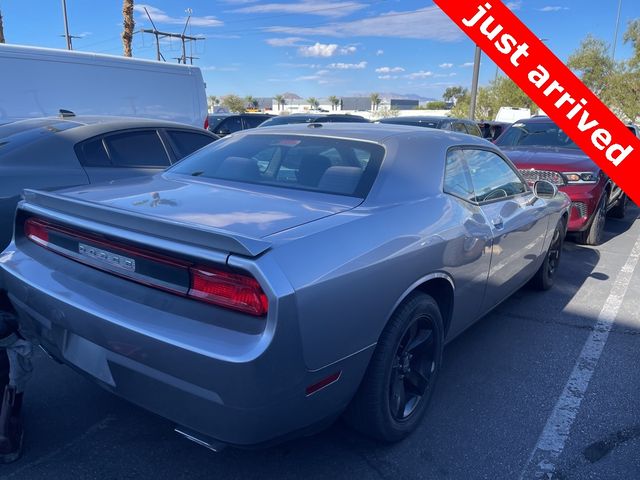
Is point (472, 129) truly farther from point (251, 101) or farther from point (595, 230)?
point (251, 101)

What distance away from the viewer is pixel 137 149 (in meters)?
4.96

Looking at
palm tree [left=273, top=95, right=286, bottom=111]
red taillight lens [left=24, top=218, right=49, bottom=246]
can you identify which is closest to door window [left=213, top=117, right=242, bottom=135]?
red taillight lens [left=24, top=218, right=49, bottom=246]

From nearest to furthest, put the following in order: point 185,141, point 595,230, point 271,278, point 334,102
→ point 271,278 → point 185,141 → point 595,230 → point 334,102

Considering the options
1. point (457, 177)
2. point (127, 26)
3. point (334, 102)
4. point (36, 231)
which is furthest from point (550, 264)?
point (334, 102)

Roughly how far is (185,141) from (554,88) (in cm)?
364

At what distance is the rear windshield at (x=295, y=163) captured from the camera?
8.70ft

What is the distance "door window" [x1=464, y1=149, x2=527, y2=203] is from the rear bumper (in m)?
1.67

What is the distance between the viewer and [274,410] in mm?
1783

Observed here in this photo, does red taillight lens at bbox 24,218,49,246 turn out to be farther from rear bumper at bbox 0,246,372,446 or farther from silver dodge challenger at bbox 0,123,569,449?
rear bumper at bbox 0,246,372,446

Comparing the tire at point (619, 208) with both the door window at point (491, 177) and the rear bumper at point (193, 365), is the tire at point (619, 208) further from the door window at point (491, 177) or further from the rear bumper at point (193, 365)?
the rear bumper at point (193, 365)

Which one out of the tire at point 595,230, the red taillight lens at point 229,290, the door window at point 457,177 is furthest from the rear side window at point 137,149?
the tire at point 595,230

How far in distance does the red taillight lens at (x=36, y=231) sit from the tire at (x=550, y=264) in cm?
398

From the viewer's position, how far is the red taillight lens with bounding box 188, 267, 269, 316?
5.72 ft

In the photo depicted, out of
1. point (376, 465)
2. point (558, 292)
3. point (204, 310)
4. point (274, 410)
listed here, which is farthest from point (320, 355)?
point (558, 292)
